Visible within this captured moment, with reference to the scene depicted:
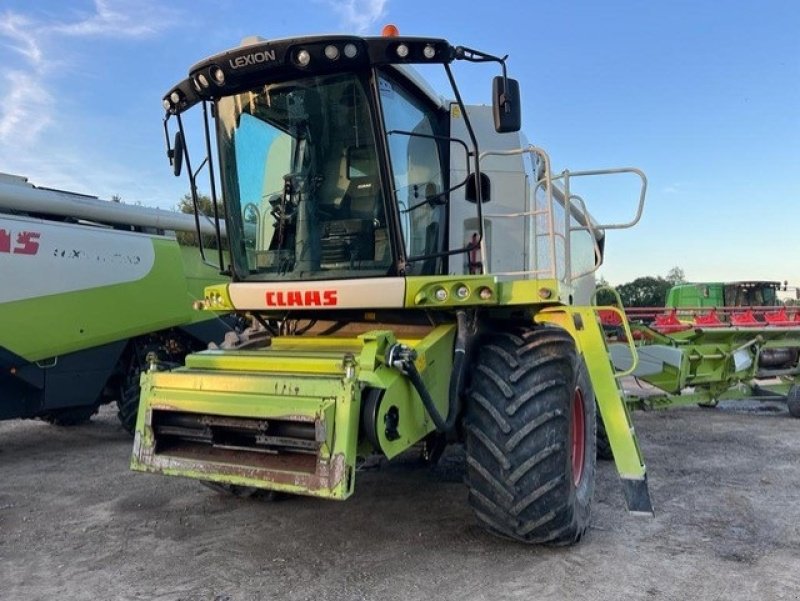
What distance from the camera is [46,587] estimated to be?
10.5ft

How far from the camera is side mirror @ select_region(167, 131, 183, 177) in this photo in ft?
14.0

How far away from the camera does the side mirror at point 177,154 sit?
4.27 meters

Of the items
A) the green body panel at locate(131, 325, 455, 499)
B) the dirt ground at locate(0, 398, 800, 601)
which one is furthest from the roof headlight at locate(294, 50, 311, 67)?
the dirt ground at locate(0, 398, 800, 601)

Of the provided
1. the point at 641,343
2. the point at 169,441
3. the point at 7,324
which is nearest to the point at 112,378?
the point at 7,324

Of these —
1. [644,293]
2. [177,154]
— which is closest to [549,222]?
[177,154]

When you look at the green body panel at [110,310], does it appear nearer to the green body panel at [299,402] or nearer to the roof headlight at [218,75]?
the green body panel at [299,402]

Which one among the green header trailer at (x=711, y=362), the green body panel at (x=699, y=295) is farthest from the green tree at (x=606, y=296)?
the green body panel at (x=699, y=295)

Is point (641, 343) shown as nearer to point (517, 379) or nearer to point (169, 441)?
point (517, 379)

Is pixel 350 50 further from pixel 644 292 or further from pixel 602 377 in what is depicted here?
pixel 644 292

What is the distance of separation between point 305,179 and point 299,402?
1.48 metres

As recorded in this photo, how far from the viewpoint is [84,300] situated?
6.33 metres

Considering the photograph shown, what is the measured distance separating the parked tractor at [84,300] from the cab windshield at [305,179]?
1.85 meters

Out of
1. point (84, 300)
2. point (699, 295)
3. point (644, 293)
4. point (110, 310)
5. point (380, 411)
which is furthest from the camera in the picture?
point (644, 293)

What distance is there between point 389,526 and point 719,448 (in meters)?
3.87
